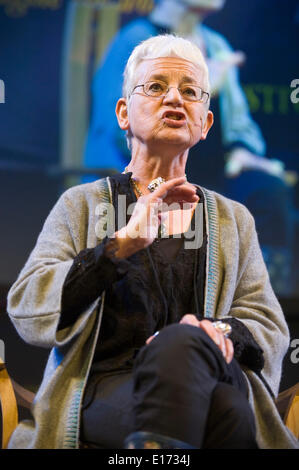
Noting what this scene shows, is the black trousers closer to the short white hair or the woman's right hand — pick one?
the woman's right hand

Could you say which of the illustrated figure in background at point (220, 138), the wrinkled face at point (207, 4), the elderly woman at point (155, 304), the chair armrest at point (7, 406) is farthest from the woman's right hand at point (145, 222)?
the wrinkled face at point (207, 4)

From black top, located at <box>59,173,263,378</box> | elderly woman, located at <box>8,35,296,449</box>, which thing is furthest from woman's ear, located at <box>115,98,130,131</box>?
black top, located at <box>59,173,263,378</box>

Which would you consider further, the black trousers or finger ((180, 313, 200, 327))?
finger ((180, 313, 200, 327))

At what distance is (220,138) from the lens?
3176 mm

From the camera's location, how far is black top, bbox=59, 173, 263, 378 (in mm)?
1340

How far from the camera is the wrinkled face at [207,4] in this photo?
124 inches

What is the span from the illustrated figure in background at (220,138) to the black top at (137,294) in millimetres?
1570

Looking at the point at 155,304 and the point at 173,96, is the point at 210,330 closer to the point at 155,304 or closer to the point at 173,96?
the point at 155,304

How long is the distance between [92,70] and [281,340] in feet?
6.86

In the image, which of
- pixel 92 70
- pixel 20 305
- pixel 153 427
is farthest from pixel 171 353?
pixel 92 70

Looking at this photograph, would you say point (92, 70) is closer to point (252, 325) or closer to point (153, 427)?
point (252, 325)

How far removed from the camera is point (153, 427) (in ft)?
3.46

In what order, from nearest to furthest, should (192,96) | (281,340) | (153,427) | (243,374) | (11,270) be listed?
(153,427) → (243,374) → (281,340) → (192,96) → (11,270)

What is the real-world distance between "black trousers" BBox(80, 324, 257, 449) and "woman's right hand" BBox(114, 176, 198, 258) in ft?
0.81
